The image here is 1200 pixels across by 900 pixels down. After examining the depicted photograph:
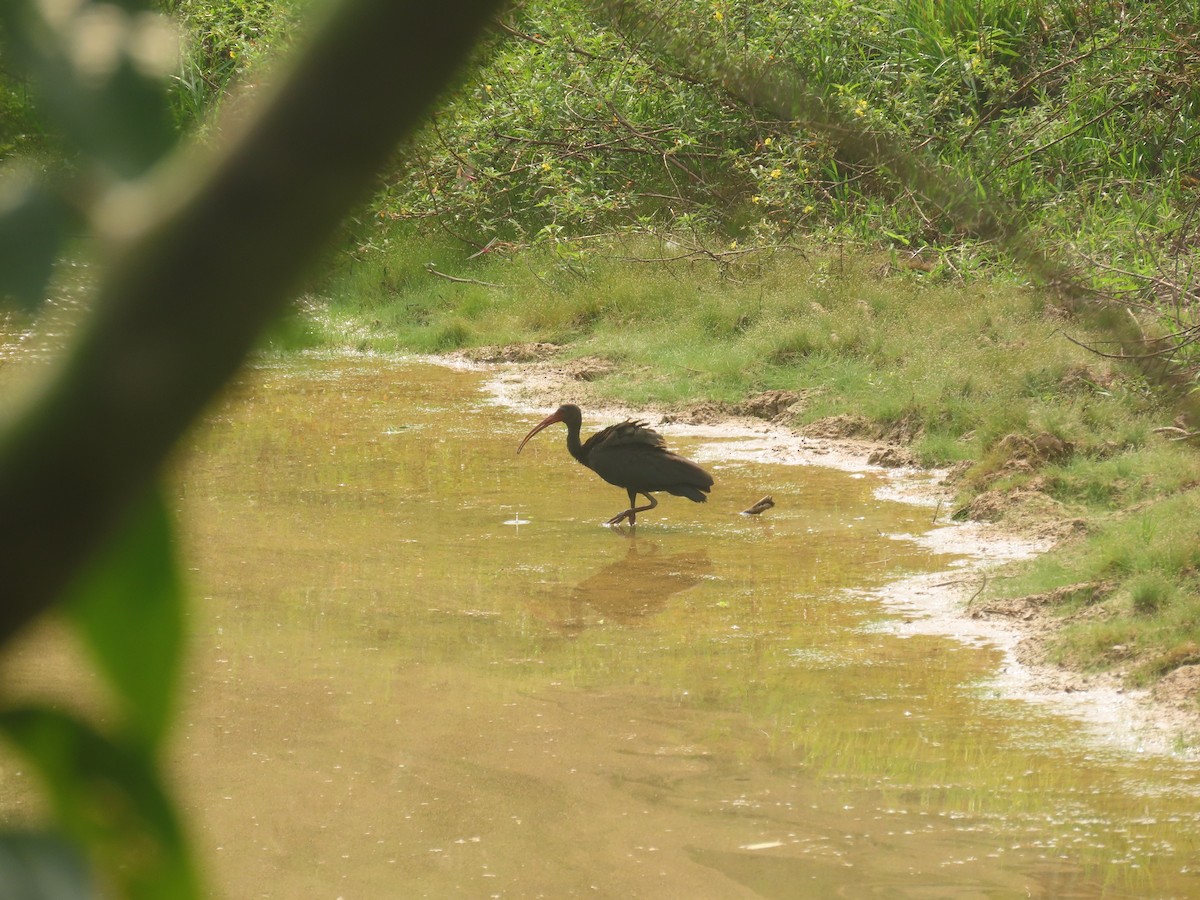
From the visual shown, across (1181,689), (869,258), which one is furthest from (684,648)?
(869,258)

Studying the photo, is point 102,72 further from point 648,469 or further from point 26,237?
point 648,469

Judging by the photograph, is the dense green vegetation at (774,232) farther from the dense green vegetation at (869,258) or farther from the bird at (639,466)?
the bird at (639,466)

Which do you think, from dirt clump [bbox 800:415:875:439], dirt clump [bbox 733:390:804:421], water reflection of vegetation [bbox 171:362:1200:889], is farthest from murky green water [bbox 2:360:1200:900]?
dirt clump [bbox 733:390:804:421]

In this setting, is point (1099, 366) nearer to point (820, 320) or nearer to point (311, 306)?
point (820, 320)

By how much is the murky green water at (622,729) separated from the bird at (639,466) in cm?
25

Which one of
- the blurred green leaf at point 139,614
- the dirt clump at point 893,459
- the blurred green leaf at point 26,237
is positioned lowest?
the dirt clump at point 893,459

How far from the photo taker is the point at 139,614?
37cm

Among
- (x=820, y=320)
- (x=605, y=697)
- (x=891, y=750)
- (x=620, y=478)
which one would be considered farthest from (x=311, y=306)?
(x=820, y=320)

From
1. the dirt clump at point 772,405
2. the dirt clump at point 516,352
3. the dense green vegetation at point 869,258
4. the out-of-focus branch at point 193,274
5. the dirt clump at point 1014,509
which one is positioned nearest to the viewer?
the out-of-focus branch at point 193,274

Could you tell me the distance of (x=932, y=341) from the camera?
12.1m

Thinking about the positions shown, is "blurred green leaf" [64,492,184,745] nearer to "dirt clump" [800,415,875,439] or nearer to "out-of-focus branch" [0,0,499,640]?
"out-of-focus branch" [0,0,499,640]

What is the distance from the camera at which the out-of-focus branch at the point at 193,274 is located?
344mm

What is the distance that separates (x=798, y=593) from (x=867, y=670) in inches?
51.8

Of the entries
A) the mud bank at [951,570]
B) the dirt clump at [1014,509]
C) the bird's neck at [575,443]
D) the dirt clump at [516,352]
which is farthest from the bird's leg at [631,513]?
the dirt clump at [516,352]
